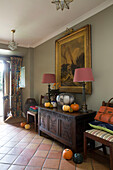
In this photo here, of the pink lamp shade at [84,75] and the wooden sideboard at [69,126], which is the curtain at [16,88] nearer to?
the wooden sideboard at [69,126]

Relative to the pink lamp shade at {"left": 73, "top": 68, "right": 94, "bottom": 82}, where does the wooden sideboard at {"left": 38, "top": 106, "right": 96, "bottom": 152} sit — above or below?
below

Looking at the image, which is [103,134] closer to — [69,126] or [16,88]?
[69,126]

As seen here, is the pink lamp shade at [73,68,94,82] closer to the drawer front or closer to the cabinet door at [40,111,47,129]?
the drawer front

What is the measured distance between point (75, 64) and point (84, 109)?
1085 mm

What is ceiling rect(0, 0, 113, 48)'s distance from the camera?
2424 mm

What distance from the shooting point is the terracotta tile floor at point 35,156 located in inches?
77.9

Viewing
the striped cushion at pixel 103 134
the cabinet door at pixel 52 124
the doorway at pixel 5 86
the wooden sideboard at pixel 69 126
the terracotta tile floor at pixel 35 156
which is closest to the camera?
the striped cushion at pixel 103 134

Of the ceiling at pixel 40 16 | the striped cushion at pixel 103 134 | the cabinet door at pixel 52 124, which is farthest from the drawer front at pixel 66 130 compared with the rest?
the ceiling at pixel 40 16

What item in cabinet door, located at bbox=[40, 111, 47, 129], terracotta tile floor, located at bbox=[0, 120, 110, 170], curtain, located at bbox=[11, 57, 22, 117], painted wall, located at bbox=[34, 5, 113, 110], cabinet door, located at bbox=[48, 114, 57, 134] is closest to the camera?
terracotta tile floor, located at bbox=[0, 120, 110, 170]

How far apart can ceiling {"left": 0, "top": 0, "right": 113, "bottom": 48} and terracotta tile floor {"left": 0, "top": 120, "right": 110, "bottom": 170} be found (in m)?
2.70

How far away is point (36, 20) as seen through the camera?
9.91 feet

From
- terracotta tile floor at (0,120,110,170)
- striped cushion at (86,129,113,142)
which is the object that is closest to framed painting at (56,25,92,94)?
striped cushion at (86,129,113,142)

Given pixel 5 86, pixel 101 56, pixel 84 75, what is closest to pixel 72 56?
pixel 101 56

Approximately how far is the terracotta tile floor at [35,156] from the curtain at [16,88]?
212 cm
